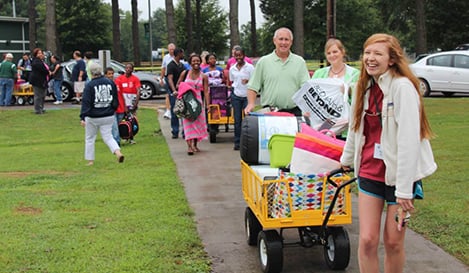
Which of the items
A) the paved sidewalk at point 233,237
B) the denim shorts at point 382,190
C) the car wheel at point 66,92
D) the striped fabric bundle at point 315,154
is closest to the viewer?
the denim shorts at point 382,190

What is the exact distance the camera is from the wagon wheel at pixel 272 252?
4.86 metres

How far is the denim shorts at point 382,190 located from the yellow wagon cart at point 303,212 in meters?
0.62

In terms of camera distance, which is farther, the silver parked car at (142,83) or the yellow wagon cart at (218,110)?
the silver parked car at (142,83)

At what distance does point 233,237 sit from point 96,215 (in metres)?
1.63

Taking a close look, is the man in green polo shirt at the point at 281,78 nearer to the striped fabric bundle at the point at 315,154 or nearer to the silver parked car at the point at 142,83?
the striped fabric bundle at the point at 315,154

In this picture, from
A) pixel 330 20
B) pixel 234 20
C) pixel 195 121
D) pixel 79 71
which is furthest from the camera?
pixel 234 20

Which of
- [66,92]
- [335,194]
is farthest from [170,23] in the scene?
[335,194]

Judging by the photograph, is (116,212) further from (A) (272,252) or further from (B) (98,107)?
(B) (98,107)

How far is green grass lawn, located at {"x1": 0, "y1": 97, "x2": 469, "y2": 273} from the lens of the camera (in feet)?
17.4

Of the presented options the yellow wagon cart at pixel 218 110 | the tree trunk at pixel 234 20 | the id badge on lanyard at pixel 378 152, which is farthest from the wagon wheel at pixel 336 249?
the tree trunk at pixel 234 20

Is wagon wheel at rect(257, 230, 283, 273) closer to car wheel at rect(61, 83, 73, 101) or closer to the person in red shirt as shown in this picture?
the person in red shirt

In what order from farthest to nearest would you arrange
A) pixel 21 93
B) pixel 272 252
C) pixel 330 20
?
pixel 21 93 → pixel 330 20 → pixel 272 252

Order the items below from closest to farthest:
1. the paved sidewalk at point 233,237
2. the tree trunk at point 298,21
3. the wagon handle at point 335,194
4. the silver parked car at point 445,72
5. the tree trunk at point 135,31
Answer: the wagon handle at point 335,194 → the paved sidewalk at point 233,237 → the silver parked car at point 445,72 → the tree trunk at point 298,21 → the tree trunk at point 135,31

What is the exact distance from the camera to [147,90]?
82.2ft
